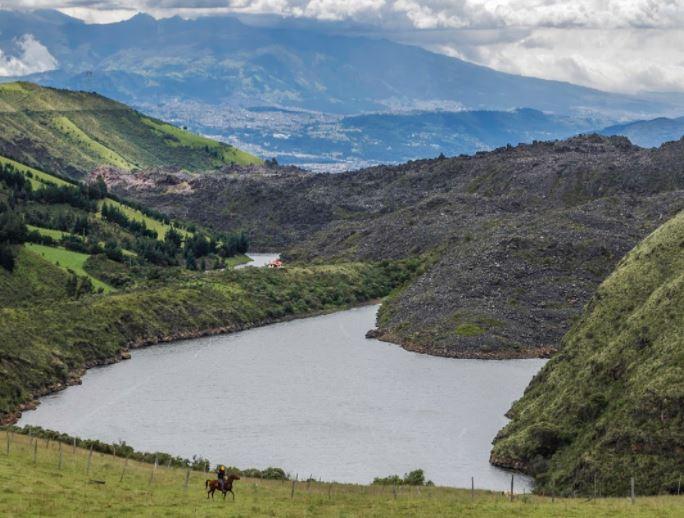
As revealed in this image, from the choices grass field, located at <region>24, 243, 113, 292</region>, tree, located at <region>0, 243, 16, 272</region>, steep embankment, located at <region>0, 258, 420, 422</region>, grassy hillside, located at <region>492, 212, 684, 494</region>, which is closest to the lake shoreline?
steep embankment, located at <region>0, 258, 420, 422</region>

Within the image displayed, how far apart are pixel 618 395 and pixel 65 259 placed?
118212 millimetres

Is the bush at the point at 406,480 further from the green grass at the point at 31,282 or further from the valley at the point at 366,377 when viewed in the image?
the green grass at the point at 31,282

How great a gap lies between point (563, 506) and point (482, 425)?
1912 inches

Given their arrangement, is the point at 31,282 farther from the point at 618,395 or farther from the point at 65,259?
the point at 618,395

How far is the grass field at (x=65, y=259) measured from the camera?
17750 cm

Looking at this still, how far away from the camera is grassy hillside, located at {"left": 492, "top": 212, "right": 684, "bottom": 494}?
75.7 m

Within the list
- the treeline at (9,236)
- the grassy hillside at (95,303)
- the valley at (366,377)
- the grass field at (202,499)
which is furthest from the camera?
the treeline at (9,236)

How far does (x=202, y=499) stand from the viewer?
59.5 m

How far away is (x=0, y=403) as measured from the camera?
112 metres

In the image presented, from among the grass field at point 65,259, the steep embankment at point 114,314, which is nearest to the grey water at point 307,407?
the steep embankment at point 114,314

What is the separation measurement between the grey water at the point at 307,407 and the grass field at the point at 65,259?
2902 centimetres

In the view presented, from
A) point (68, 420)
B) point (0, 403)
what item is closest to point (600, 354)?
point (68, 420)

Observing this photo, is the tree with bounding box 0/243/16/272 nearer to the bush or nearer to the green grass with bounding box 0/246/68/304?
the green grass with bounding box 0/246/68/304

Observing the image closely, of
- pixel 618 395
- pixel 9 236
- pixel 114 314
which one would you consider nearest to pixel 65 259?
pixel 9 236
